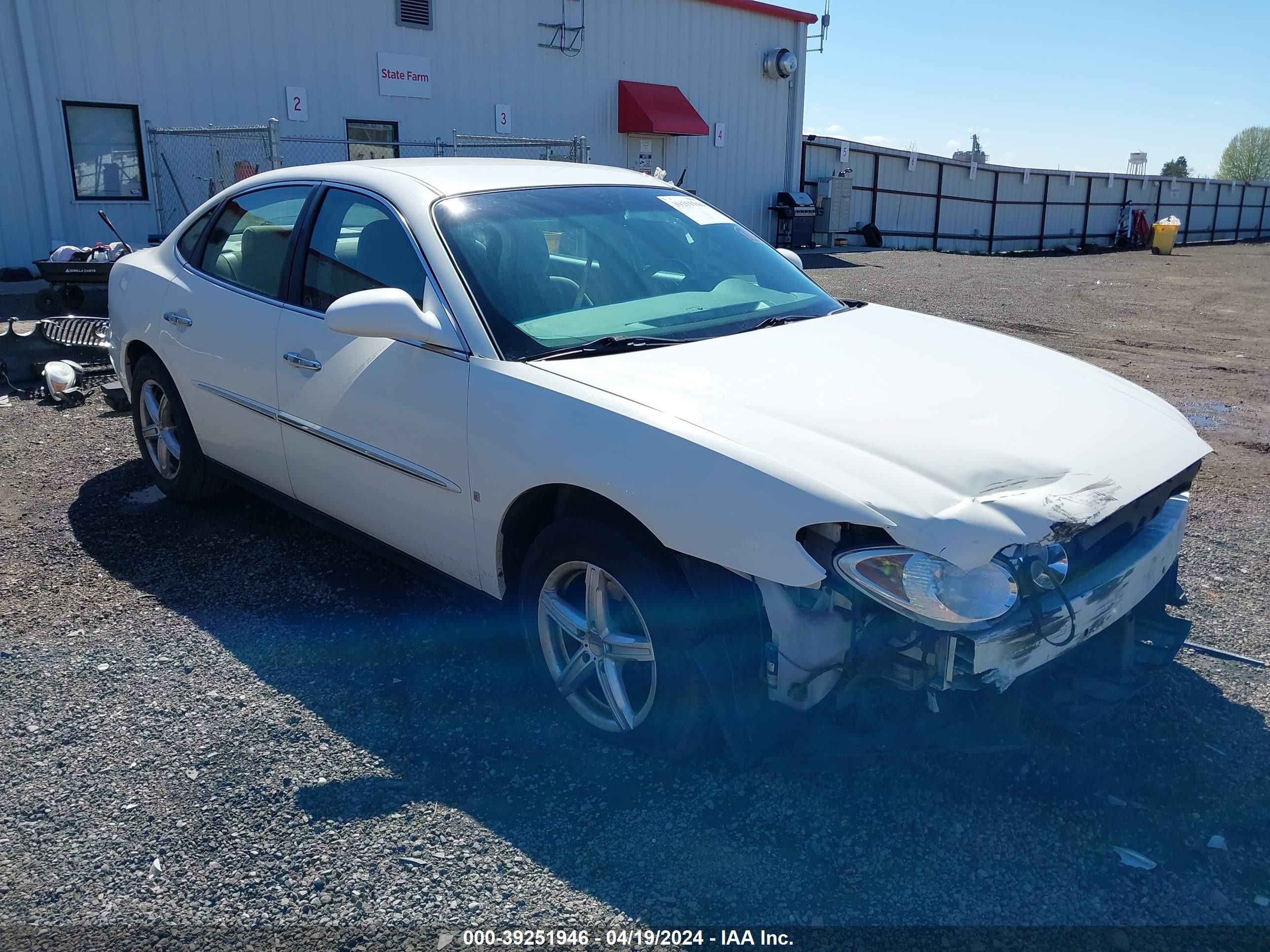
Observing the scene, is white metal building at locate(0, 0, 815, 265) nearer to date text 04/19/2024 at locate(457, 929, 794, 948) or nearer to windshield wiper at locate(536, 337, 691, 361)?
windshield wiper at locate(536, 337, 691, 361)

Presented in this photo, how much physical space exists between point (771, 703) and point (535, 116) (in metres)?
17.1

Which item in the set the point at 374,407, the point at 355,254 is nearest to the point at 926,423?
the point at 374,407

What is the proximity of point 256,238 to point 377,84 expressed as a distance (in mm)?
12652

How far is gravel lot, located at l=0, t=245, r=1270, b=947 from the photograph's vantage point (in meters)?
2.46

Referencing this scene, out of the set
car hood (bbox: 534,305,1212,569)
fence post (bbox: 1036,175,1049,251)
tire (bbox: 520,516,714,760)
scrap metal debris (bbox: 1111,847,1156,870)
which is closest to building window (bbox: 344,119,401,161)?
car hood (bbox: 534,305,1212,569)

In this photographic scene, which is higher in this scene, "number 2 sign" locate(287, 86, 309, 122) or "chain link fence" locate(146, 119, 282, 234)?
"number 2 sign" locate(287, 86, 309, 122)

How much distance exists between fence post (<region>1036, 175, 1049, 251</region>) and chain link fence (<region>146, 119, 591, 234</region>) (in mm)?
24229

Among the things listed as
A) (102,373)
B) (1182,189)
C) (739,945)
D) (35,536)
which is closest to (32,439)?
(102,373)

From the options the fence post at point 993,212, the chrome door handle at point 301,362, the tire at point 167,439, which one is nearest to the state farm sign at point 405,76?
the tire at point 167,439

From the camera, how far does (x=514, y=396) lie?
2.92 meters

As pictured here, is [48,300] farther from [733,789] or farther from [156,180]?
[733,789]

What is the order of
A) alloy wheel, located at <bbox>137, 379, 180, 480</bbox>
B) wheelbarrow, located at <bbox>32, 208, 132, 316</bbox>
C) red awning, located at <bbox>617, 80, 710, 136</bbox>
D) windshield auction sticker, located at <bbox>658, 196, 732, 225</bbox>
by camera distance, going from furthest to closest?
1. red awning, located at <bbox>617, 80, 710, 136</bbox>
2. wheelbarrow, located at <bbox>32, 208, 132, 316</bbox>
3. alloy wheel, located at <bbox>137, 379, 180, 480</bbox>
4. windshield auction sticker, located at <bbox>658, 196, 732, 225</bbox>

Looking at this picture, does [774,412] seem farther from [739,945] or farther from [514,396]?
[739,945]

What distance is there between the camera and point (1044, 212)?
34875 millimetres
